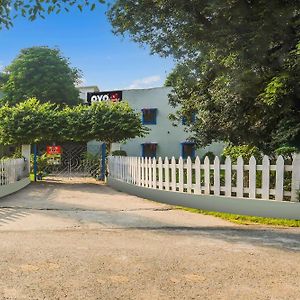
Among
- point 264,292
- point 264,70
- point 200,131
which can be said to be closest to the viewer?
point 264,292

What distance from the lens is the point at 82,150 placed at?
22938mm

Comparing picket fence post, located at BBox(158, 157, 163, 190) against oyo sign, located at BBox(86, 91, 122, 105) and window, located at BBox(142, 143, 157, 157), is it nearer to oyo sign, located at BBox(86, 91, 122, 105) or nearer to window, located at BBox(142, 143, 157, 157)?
window, located at BBox(142, 143, 157, 157)

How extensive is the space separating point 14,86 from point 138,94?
14200 mm

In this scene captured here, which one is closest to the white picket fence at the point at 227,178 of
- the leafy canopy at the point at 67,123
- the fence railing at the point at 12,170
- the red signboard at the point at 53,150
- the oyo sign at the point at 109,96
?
the fence railing at the point at 12,170

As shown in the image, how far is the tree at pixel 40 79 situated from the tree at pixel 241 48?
2443 centimetres

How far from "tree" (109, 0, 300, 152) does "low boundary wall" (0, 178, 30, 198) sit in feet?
20.3

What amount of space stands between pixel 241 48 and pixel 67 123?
10055 mm

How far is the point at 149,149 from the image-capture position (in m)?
28.3

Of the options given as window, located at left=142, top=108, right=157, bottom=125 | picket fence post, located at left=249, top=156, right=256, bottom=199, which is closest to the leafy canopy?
picket fence post, located at left=249, top=156, right=256, bottom=199

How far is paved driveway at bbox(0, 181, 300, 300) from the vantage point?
3.61m

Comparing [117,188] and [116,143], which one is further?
[116,143]

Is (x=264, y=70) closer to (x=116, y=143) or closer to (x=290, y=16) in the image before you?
(x=290, y=16)

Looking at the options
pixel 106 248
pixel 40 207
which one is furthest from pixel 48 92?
pixel 106 248

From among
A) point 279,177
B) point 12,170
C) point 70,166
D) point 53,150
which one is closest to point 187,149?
point 70,166
